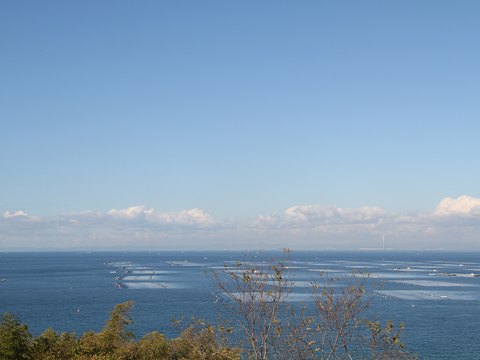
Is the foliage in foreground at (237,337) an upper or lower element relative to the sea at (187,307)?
upper

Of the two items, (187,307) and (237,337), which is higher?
(237,337)

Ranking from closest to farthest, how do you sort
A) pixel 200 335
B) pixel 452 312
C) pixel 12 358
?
pixel 200 335 → pixel 12 358 → pixel 452 312

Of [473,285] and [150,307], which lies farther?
[473,285]

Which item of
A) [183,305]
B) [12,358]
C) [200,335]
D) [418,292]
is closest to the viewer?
[200,335]

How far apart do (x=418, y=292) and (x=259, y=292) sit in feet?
443

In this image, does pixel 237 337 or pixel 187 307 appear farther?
pixel 187 307

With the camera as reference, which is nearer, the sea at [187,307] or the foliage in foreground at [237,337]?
the foliage in foreground at [237,337]

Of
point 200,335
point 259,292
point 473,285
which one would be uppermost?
point 259,292

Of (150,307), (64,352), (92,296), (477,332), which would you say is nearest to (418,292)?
(477,332)

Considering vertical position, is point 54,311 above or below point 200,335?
below

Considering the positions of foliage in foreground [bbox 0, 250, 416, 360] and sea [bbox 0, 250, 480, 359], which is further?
sea [bbox 0, 250, 480, 359]

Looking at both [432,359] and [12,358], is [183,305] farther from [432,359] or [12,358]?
[12,358]

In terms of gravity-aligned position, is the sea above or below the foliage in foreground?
below

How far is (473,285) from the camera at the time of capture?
161m
